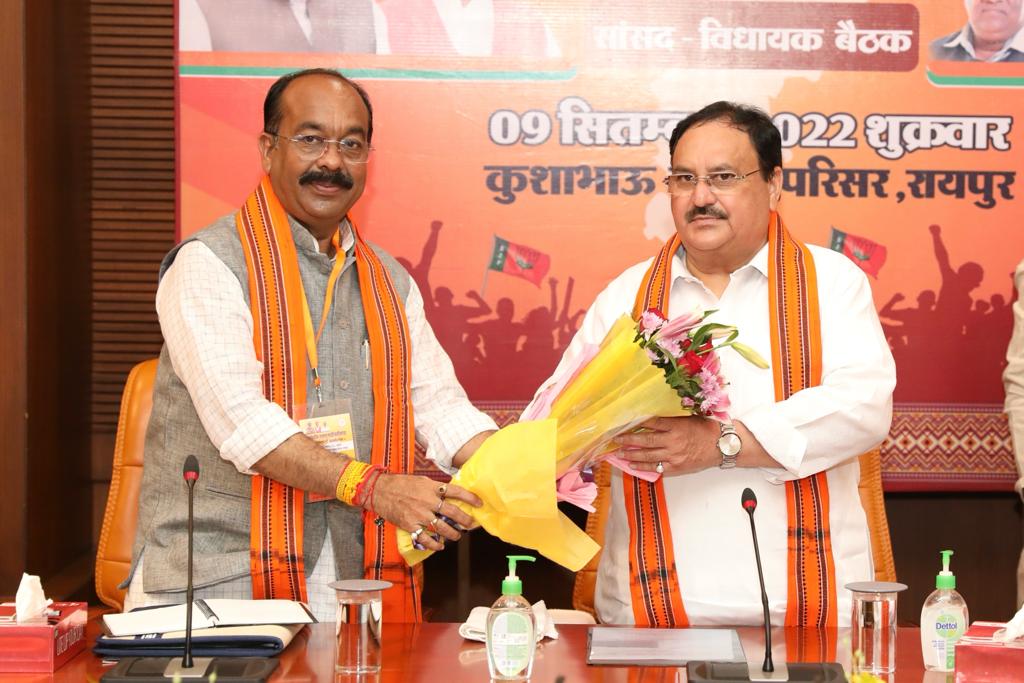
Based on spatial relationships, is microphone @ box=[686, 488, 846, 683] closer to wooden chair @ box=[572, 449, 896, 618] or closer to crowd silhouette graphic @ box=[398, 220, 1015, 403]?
wooden chair @ box=[572, 449, 896, 618]

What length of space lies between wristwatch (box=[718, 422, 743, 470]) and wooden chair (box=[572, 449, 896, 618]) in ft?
2.51

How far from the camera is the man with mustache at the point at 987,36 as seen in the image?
3.81 m

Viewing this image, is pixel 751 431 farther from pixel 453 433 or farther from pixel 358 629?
pixel 358 629

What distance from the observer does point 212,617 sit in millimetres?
2264

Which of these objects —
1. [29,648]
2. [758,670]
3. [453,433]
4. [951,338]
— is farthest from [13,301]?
[951,338]

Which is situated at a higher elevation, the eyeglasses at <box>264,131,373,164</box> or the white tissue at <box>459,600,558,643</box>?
the eyeglasses at <box>264,131,373,164</box>

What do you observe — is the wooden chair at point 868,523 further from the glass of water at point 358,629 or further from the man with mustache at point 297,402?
the glass of water at point 358,629

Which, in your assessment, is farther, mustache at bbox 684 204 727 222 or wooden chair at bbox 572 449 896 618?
wooden chair at bbox 572 449 896 618

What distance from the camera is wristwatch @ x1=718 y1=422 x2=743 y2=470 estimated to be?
2.58m

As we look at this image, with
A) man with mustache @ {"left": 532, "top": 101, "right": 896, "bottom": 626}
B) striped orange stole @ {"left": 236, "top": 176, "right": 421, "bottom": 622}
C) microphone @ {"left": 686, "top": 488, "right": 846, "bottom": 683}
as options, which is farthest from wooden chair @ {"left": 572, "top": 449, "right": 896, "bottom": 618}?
microphone @ {"left": 686, "top": 488, "right": 846, "bottom": 683}

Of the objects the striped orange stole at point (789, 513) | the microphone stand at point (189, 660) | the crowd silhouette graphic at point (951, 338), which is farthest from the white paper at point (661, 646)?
the crowd silhouette graphic at point (951, 338)

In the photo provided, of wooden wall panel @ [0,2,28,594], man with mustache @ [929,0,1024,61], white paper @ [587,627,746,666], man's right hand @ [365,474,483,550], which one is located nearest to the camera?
white paper @ [587,627,746,666]

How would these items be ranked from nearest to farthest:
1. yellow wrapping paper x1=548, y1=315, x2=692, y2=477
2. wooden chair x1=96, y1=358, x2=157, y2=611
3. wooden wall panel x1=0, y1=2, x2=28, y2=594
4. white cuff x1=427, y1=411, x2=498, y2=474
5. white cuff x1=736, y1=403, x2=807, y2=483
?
yellow wrapping paper x1=548, y1=315, x2=692, y2=477
white cuff x1=736, y1=403, x2=807, y2=483
white cuff x1=427, y1=411, x2=498, y2=474
wooden chair x1=96, y1=358, x2=157, y2=611
wooden wall panel x1=0, y1=2, x2=28, y2=594

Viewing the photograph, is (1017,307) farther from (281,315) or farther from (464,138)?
(281,315)
